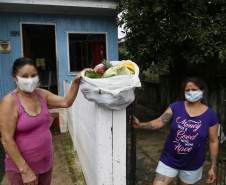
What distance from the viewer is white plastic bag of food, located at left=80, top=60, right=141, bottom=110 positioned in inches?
68.6

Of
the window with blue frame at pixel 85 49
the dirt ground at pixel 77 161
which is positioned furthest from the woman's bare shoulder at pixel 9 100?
the window with blue frame at pixel 85 49

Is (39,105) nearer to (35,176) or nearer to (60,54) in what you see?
(35,176)

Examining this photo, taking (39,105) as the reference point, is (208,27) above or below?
above

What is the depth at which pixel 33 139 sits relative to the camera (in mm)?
1832

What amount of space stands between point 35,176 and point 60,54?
5.64 metres

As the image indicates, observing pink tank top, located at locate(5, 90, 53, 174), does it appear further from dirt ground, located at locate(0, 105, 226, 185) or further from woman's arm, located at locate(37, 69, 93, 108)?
A: dirt ground, located at locate(0, 105, 226, 185)

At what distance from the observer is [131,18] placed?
198 inches

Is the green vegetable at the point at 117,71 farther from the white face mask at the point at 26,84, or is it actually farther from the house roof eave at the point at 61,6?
the house roof eave at the point at 61,6

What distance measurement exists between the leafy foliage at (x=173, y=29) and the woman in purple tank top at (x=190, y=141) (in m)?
2.61

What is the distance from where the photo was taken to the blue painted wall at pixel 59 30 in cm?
631

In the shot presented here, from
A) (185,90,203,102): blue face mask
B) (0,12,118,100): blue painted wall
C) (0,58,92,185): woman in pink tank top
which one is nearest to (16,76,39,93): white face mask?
(0,58,92,185): woman in pink tank top

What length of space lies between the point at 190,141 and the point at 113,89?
1092 millimetres

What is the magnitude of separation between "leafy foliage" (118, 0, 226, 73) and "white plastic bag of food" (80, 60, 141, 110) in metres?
3.27

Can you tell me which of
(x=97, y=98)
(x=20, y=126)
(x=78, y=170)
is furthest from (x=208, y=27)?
(x=20, y=126)
